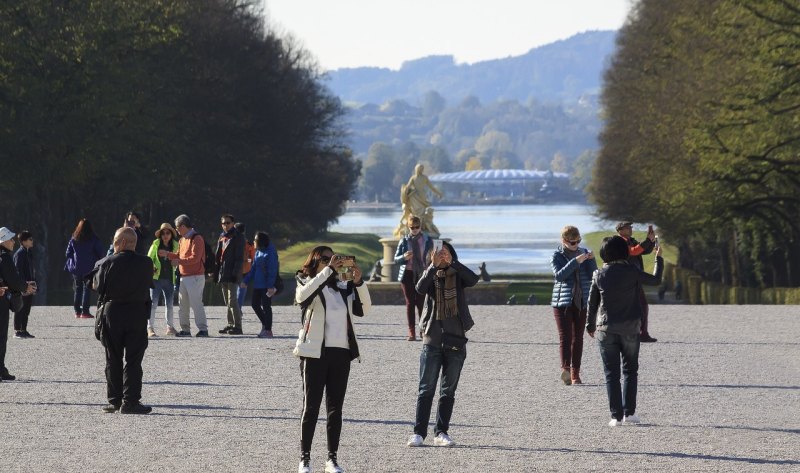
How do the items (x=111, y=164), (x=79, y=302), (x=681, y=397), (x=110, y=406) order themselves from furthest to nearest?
1. (x=111, y=164)
2. (x=79, y=302)
3. (x=681, y=397)
4. (x=110, y=406)

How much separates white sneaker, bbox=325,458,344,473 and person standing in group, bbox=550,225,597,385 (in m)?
6.34

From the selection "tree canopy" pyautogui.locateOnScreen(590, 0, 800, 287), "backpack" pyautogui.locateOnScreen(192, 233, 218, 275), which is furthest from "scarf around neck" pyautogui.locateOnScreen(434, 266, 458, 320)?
"tree canopy" pyautogui.locateOnScreen(590, 0, 800, 287)

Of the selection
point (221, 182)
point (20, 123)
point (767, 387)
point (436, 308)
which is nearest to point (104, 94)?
point (20, 123)

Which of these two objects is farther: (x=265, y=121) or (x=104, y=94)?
(x=265, y=121)

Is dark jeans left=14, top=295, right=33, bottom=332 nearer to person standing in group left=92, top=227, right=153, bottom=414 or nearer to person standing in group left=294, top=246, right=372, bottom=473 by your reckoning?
person standing in group left=92, top=227, right=153, bottom=414

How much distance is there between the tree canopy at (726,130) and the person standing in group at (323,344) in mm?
32821

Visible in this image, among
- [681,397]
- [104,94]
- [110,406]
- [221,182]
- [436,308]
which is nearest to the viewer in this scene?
[436,308]

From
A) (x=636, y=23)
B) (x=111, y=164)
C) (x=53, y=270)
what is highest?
(x=636, y=23)

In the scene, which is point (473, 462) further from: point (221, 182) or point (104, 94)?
point (221, 182)

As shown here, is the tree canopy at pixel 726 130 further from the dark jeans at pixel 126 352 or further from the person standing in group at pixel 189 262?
the dark jeans at pixel 126 352

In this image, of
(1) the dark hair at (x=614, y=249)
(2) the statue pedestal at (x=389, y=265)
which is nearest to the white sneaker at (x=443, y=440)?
(1) the dark hair at (x=614, y=249)

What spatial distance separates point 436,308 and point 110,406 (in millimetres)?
4048

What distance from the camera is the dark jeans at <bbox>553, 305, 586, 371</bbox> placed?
58.6 feet

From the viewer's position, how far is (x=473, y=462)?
12.1 meters
